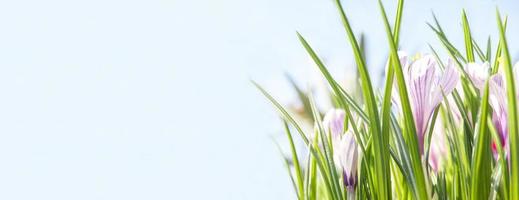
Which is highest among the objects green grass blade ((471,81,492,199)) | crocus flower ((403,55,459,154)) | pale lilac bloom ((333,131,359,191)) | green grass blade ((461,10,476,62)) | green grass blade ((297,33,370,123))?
green grass blade ((461,10,476,62))

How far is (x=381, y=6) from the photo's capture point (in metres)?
0.47

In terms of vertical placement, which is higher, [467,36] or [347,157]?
[467,36]

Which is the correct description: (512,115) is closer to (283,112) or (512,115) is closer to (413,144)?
(413,144)

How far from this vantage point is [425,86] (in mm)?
480

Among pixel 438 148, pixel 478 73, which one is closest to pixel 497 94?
pixel 478 73

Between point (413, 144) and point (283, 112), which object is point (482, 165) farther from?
point (283, 112)

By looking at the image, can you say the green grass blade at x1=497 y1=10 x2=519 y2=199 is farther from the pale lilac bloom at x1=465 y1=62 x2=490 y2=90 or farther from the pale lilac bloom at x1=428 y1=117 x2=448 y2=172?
the pale lilac bloom at x1=428 y1=117 x2=448 y2=172

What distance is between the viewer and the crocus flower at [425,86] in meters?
0.47

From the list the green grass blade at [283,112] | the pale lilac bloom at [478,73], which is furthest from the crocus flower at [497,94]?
the green grass blade at [283,112]

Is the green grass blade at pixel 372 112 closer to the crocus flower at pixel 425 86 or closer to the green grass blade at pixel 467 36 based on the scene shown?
the crocus flower at pixel 425 86

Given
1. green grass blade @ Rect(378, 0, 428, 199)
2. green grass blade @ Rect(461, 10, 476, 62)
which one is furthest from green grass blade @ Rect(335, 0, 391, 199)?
green grass blade @ Rect(461, 10, 476, 62)

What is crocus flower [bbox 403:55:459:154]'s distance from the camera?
47 cm

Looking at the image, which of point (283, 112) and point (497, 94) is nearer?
point (497, 94)

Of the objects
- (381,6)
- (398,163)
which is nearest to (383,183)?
(398,163)
